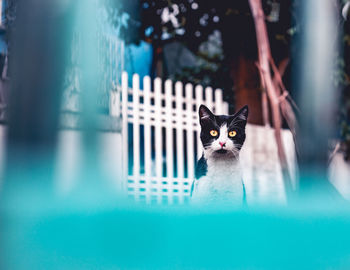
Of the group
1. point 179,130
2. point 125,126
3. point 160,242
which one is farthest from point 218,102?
point 160,242

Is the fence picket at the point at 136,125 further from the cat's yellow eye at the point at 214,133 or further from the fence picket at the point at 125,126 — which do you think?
the cat's yellow eye at the point at 214,133

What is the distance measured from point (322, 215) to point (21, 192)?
64 cm

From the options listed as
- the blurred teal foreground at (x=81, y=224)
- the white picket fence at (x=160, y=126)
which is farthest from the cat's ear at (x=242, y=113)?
the white picket fence at (x=160, y=126)

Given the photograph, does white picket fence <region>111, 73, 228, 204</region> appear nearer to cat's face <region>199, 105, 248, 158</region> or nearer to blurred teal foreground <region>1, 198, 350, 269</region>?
cat's face <region>199, 105, 248, 158</region>

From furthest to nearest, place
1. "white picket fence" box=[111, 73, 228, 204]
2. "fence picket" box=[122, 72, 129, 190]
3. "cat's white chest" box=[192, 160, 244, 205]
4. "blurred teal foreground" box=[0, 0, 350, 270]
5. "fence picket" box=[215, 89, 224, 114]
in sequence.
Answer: "fence picket" box=[215, 89, 224, 114] < "white picket fence" box=[111, 73, 228, 204] < "fence picket" box=[122, 72, 129, 190] < "cat's white chest" box=[192, 160, 244, 205] < "blurred teal foreground" box=[0, 0, 350, 270]

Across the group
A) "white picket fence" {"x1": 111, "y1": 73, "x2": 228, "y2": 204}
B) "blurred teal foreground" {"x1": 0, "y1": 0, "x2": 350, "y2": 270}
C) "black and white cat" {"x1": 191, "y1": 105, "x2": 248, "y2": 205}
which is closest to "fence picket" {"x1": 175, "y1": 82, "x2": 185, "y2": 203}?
"white picket fence" {"x1": 111, "y1": 73, "x2": 228, "y2": 204}

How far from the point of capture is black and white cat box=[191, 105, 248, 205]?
1049 millimetres

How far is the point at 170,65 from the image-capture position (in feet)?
7.74

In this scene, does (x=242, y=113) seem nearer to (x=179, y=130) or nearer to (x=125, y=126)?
(x=125, y=126)

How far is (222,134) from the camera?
1.11 meters

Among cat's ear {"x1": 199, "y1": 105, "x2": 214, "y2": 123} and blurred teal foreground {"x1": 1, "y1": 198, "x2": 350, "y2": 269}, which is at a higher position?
cat's ear {"x1": 199, "y1": 105, "x2": 214, "y2": 123}

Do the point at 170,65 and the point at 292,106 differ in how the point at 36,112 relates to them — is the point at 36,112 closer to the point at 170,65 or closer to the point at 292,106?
the point at 292,106

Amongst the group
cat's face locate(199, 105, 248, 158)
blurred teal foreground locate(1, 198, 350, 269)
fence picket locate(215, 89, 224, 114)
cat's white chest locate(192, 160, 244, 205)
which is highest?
fence picket locate(215, 89, 224, 114)

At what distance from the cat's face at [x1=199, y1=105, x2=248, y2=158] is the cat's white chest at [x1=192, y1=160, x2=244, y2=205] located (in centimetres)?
4
